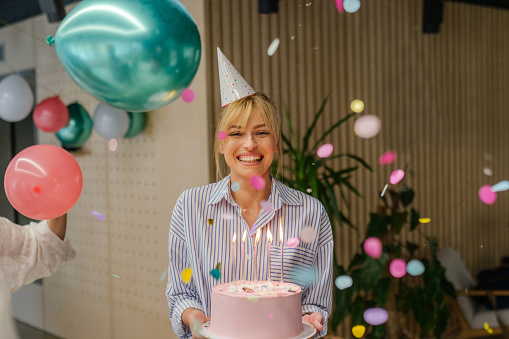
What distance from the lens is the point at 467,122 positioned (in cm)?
274

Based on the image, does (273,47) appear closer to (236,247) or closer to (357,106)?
(357,106)

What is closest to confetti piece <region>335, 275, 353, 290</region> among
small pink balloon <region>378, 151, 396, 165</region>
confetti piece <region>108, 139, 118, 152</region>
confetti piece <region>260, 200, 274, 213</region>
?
small pink balloon <region>378, 151, 396, 165</region>

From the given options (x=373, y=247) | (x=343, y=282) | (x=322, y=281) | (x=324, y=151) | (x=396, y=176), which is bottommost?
(x=343, y=282)

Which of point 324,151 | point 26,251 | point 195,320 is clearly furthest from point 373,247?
point 26,251

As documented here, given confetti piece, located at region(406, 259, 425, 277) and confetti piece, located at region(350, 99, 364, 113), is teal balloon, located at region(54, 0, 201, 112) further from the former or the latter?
confetti piece, located at region(406, 259, 425, 277)

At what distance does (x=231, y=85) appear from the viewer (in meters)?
1.54

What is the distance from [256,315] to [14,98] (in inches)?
68.1

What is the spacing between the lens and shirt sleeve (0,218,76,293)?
6.03 ft

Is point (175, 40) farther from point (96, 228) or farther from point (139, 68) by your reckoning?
point (96, 228)

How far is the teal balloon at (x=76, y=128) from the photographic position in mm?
2691

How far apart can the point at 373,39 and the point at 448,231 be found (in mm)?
1094

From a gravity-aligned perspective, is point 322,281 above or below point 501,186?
below

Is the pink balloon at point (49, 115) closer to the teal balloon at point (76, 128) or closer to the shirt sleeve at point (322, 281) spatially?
the teal balloon at point (76, 128)

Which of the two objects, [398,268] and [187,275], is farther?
[398,268]
